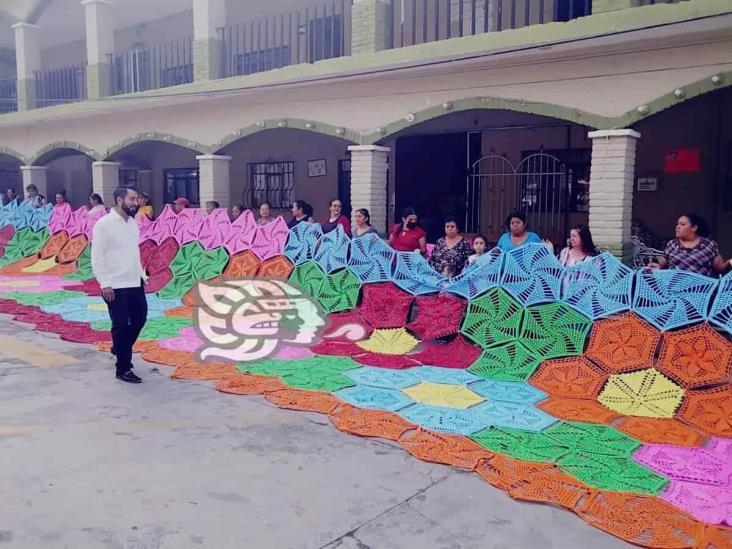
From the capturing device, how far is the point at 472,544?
3139 millimetres

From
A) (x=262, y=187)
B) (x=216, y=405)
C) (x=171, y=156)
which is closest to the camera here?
(x=216, y=405)

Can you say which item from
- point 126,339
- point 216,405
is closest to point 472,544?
point 216,405

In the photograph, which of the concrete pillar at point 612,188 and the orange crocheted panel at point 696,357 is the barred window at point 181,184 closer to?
the concrete pillar at point 612,188

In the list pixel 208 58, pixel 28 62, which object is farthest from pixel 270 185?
pixel 28 62

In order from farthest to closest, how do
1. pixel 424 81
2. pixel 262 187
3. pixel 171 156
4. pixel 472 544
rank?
pixel 171 156, pixel 262 187, pixel 424 81, pixel 472 544

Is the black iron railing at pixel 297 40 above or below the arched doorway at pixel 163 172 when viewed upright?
above

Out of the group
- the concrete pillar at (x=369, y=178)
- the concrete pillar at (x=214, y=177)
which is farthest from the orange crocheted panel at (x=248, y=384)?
the concrete pillar at (x=214, y=177)

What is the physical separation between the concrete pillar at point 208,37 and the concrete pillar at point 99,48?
314cm

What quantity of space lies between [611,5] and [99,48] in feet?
35.8

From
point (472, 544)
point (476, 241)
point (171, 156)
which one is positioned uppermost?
point (171, 156)

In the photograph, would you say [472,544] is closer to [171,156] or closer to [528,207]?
[528,207]

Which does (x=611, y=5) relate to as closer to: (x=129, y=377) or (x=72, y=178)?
(x=129, y=377)

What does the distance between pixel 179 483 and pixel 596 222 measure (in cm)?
633

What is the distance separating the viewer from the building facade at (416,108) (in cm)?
813
